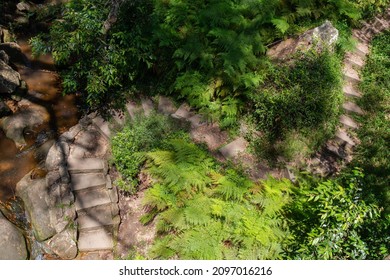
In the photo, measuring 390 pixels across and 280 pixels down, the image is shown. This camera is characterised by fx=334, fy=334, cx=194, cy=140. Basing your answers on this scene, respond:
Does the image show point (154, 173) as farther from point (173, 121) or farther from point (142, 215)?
point (173, 121)

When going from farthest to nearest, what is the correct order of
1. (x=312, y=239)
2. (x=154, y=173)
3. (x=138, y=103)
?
(x=138, y=103) → (x=154, y=173) → (x=312, y=239)

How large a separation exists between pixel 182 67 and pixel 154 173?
9.16 ft

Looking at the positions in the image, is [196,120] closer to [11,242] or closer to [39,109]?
[39,109]

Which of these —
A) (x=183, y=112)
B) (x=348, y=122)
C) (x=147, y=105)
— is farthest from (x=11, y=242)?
(x=348, y=122)

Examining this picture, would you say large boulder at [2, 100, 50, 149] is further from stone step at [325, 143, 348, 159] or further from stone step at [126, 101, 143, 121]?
stone step at [325, 143, 348, 159]

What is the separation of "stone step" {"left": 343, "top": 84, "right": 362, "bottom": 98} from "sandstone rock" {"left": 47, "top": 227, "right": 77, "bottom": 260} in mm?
7434

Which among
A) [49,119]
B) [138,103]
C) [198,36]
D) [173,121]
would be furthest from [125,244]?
[198,36]

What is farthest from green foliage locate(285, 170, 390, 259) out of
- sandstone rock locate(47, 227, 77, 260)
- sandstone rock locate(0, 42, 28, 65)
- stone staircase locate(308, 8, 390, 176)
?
sandstone rock locate(0, 42, 28, 65)

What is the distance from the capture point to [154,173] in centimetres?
691

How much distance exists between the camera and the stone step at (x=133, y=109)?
8.35m

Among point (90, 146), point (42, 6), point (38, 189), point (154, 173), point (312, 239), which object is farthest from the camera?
point (42, 6)

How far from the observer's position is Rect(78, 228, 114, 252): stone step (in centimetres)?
698

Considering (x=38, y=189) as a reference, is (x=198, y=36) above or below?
above

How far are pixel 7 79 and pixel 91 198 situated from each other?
447 cm
